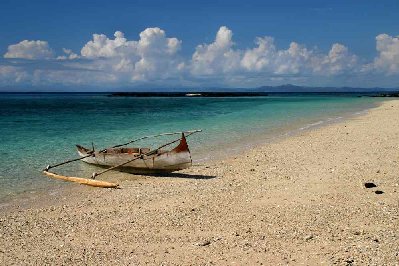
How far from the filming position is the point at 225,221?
9.69 m

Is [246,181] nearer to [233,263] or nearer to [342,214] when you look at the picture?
[342,214]

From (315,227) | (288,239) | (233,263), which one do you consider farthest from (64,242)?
(315,227)

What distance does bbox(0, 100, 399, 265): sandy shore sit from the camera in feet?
25.6

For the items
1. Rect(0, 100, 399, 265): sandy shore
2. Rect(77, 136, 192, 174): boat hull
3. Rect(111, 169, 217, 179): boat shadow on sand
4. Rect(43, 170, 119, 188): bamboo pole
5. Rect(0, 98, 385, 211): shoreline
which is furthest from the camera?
Rect(77, 136, 192, 174): boat hull

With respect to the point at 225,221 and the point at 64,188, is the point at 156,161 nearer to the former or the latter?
the point at 64,188

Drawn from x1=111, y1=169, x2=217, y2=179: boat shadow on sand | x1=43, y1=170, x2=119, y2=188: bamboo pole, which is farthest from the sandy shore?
x1=43, y1=170, x2=119, y2=188: bamboo pole

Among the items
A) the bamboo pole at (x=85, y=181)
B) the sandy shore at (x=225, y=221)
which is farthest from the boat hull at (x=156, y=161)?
the bamboo pole at (x=85, y=181)

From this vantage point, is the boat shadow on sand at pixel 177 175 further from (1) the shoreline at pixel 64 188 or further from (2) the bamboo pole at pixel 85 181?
(2) the bamboo pole at pixel 85 181

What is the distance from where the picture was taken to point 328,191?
39.3 ft

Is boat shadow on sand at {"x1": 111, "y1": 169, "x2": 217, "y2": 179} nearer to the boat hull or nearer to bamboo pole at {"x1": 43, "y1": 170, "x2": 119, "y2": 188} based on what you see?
the boat hull

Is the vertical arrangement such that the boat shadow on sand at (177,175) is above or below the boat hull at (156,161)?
below

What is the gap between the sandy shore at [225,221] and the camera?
7793mm

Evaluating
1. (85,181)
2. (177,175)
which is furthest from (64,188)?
(177,175)

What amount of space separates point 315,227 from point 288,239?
936 millimetres
